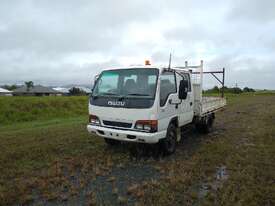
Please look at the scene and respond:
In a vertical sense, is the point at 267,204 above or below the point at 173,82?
below

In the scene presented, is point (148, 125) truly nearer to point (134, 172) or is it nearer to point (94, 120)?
point (134, 172)

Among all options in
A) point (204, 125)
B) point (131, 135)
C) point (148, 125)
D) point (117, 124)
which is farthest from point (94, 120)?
point (204, 125)

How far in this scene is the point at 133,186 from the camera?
4.96 meters

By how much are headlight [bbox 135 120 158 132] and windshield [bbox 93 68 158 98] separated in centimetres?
59

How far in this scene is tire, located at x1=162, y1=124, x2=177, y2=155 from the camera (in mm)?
6852

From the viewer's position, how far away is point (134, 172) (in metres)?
5.79

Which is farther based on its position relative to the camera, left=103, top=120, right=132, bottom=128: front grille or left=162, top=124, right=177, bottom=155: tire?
left=162, top=124, right=177, bottom=155: tire

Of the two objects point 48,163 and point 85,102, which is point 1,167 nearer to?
point 48,163

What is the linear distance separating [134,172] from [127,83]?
7.28ft

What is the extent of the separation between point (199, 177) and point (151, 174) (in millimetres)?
982

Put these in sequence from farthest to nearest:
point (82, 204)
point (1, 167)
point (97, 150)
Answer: point (97, 150) < point (1, 167) < point (82, 204)

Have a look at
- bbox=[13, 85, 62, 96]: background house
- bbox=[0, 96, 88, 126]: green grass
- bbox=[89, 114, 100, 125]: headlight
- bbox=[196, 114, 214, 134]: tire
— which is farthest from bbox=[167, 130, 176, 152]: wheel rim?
bbox=[13, 85, 62, 96]: background house

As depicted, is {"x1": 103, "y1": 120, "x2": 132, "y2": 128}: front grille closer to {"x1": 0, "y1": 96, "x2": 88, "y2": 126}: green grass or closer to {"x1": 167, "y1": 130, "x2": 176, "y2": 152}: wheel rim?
{"x1": 167, "y1": 130, "x2": 176, "y2": 152}: wheel rim

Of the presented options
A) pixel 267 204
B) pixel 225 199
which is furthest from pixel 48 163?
pixel 267 204
